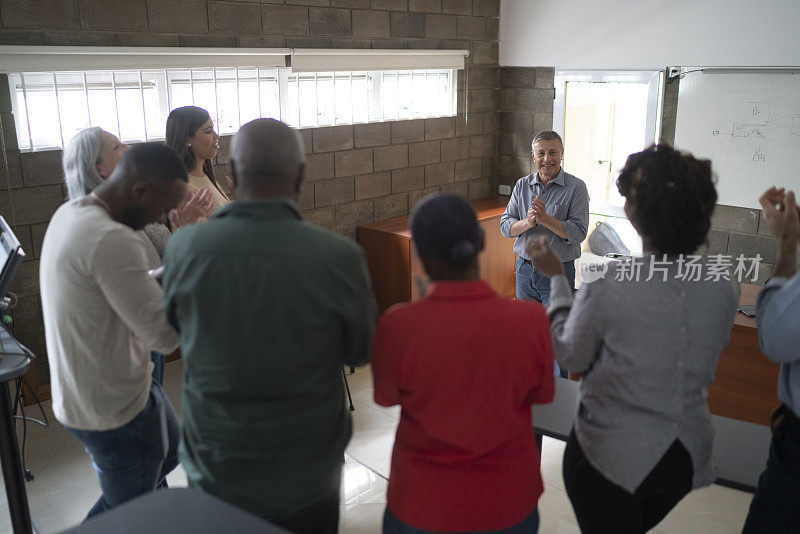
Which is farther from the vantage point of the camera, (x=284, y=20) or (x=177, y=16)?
(x=284, y=20)

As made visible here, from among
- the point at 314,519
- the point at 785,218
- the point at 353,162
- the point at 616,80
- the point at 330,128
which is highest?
the point at 616,80

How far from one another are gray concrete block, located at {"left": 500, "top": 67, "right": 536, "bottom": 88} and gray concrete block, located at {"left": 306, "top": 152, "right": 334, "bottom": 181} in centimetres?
191

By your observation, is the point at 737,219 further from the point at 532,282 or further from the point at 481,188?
the point at 481,188

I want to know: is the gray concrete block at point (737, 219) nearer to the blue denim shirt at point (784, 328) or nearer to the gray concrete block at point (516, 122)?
the gray concrete block at point (516, 122)

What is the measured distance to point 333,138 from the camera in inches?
189

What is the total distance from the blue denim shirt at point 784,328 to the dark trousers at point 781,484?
7 cm

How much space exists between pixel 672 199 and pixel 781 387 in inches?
23.6

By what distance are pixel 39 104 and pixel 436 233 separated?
3.10 meters

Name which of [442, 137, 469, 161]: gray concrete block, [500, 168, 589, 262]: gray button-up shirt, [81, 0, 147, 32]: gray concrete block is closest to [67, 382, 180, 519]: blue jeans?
[500, 168, 589, 262]: gray button-up shirt

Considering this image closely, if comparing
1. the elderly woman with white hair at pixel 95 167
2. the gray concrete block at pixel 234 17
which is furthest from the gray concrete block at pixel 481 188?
the elderly woman with white hair at pixel 95 167

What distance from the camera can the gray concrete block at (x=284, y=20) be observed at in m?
4.27

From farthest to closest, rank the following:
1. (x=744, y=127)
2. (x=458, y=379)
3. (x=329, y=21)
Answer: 1. (x=329, y=21)
2. (x=744, y=127)
3. (x=458, y=379)

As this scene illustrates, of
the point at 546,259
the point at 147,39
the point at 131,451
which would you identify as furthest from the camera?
the point at 147,39

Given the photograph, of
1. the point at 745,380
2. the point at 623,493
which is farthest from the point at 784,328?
the point at 745,380
